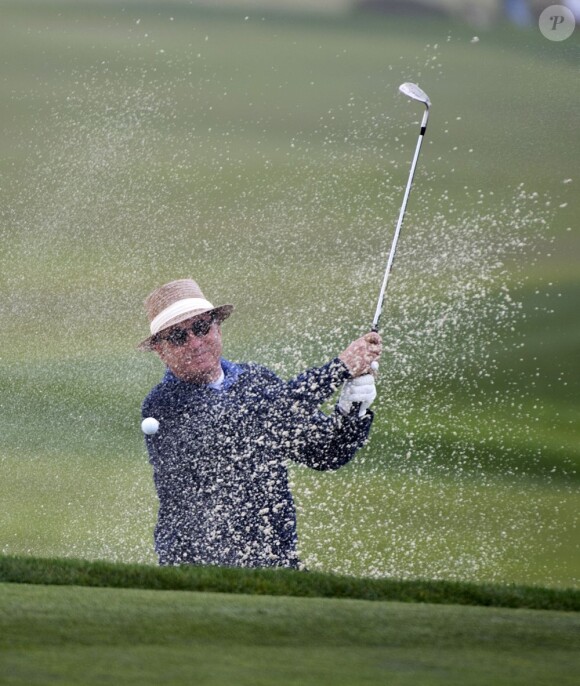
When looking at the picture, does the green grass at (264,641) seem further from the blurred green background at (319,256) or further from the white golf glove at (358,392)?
the blurred green background at (319,256)

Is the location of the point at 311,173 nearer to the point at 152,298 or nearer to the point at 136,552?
the point at 152,298

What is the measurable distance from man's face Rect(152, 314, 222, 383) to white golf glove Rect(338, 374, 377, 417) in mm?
382

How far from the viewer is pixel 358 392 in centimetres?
306

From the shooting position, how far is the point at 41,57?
3.85 meters

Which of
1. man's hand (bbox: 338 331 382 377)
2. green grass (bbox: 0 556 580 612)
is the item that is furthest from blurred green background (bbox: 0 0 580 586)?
green grass (bbox: 0 556 580 612)

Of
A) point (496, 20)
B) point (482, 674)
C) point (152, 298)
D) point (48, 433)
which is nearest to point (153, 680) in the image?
point (482, 674)

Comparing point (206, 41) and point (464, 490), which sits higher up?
point (206, 41)

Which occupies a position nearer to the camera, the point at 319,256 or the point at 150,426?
the point at 150,426

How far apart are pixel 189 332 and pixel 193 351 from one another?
0.20ft

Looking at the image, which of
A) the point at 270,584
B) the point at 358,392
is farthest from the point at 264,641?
the point at 358,392

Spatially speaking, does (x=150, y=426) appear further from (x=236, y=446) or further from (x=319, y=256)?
(x=319, y=256)

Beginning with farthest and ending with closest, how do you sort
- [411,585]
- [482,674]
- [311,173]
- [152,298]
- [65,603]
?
[311,173]
[152,298]
[411,585]
[65,603]
[482,674]

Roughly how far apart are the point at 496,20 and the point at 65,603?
255 cm

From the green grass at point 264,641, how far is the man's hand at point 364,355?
0.99 meters
